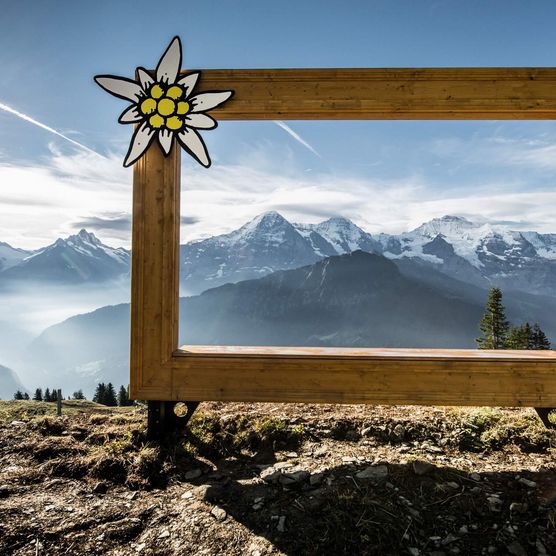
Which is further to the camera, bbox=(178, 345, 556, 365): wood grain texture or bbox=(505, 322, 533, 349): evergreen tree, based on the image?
bbox=(505, 322, 533, 349): evergreen tree

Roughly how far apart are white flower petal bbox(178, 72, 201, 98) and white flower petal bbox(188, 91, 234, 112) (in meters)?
0.10

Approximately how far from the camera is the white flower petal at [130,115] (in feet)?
16.4

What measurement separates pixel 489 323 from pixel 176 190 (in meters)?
27.0

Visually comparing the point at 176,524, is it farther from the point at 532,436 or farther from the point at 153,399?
the point at 532,436

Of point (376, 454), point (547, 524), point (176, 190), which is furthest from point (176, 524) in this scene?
point (176, 190)

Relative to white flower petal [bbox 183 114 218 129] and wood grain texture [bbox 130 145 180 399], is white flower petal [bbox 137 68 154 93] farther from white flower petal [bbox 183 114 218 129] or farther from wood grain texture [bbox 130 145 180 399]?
wood grain texture [bbox 130 145 180 399]

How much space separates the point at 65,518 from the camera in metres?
3.33

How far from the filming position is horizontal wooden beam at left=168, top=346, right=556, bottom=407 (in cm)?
464

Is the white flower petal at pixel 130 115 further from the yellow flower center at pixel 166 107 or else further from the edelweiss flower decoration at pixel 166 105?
the yellow flower center at pixel 166 107

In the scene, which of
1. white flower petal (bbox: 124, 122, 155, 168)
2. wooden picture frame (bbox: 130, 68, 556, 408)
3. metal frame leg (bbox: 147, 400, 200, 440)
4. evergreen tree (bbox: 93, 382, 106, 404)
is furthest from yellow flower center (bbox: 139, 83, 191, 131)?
evergreen tree (bbox: 93, 382, 106, 404)

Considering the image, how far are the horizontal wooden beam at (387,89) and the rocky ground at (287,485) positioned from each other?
150 inches

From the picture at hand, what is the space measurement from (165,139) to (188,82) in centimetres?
75

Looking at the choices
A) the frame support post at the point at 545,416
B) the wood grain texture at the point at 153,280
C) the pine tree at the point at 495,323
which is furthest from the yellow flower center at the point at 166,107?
the pine tree at the point at 495,323

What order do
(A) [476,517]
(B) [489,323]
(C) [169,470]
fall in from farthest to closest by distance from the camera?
(B) [489,323]
(C) [169,470]
(A) [476,517]
